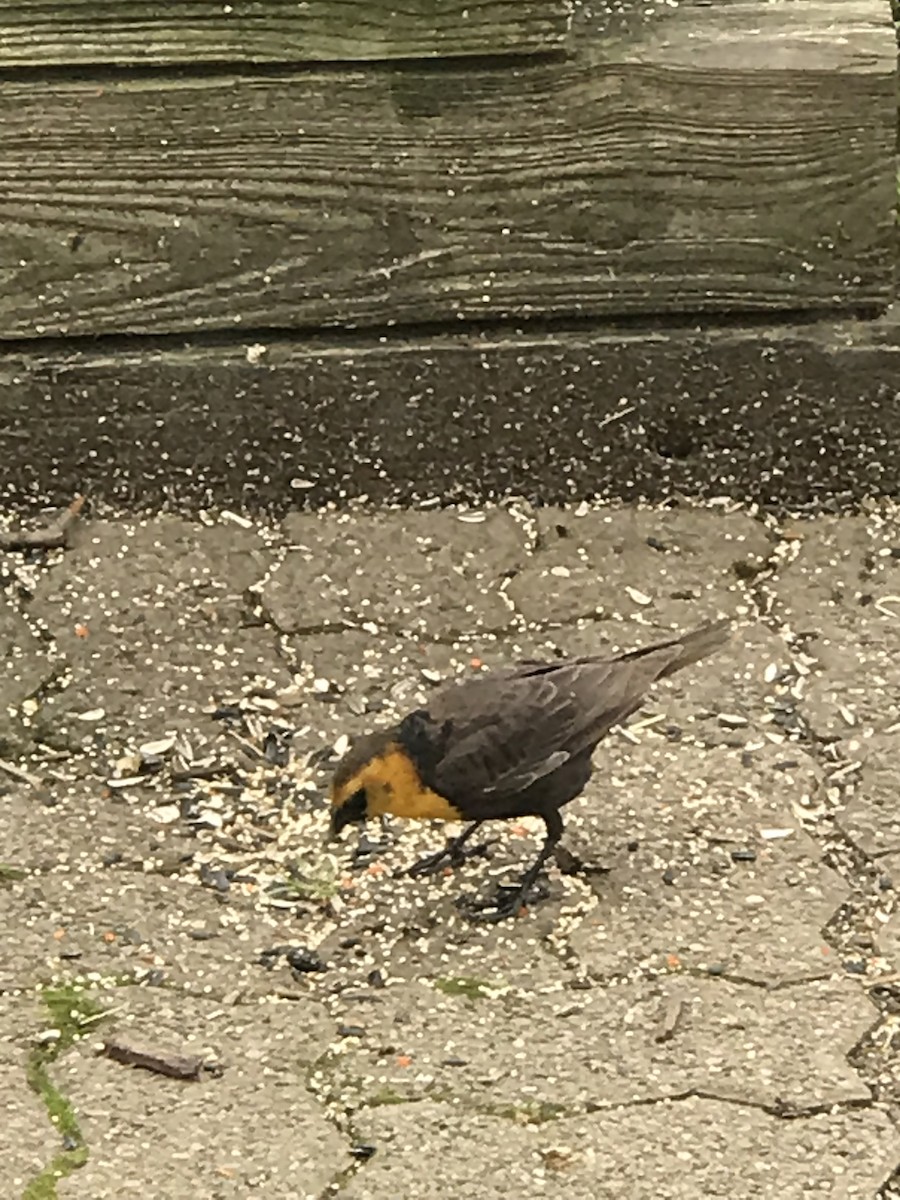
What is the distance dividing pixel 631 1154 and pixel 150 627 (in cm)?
146

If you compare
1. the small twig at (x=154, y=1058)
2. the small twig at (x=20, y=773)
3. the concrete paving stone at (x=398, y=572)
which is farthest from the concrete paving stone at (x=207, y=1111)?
the concrete paving stone at (x=398, y=572)

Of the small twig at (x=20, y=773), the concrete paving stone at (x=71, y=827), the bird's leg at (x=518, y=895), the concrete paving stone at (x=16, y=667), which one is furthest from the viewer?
the concrete paving stone at (x=16, y=667)

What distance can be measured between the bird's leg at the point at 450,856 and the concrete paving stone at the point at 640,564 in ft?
2.00

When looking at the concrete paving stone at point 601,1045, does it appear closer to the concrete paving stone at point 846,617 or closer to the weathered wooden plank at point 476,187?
the concrete paving stone at point 846,617

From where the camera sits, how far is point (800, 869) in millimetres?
2820

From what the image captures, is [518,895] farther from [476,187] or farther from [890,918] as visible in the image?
[476,187]

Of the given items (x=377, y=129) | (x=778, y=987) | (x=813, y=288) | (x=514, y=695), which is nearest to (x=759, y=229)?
(x=813, y=288)

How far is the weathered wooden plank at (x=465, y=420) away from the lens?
355cm

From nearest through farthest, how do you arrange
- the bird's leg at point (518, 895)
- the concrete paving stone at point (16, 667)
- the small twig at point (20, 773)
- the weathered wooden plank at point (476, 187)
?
the bird's leg at point (518, 895)
the small twig at point (20, 773)
the concrete paving stone at point (16, 667)
the weathered wooden plank at point (476, 187)

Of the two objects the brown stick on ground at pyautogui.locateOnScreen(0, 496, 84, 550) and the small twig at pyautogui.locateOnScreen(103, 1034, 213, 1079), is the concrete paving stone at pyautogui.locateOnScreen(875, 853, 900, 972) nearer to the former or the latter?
the small twig at pyautogui.locateOnScreen(103, 1034, 213, 1079)

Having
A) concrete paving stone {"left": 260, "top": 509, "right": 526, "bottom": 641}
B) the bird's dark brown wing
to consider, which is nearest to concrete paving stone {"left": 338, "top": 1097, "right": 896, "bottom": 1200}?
the bird's dark brown wing

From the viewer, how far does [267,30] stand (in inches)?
130

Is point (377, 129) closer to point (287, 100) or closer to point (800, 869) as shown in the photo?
point (287, 100)

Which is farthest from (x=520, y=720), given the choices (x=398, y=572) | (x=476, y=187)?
(x=476, y=187)
